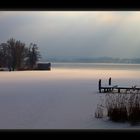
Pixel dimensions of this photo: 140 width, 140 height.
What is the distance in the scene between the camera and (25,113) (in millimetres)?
6609

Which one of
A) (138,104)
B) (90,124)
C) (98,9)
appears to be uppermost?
(98,9)

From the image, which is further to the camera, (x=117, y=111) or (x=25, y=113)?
(x=25, y=113)
